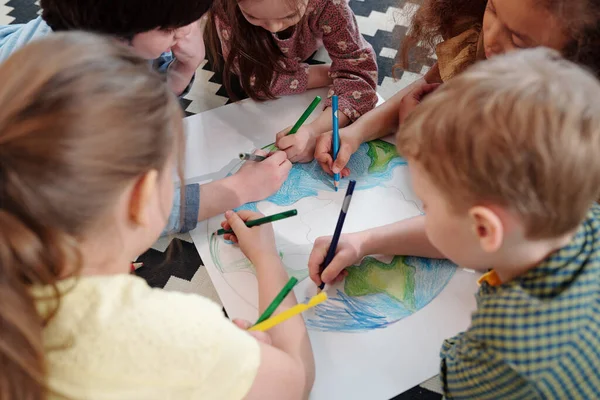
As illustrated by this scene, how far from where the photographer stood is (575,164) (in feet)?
1.32

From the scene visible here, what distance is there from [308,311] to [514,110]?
0.39m

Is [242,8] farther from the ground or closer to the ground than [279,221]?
farther from the ground

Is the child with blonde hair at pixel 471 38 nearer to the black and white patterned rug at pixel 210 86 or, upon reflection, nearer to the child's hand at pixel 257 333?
the black and white patterned rug at pixel 210 86

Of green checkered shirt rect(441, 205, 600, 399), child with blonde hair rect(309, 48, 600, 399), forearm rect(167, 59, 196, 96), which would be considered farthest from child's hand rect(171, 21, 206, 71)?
green checkered shirt rect(441, 205, 600, 399)

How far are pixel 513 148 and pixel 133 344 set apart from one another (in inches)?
13.5

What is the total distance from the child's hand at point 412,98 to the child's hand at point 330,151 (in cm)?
10

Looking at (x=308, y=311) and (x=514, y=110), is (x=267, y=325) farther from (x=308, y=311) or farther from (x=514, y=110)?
(x=514, y=110)

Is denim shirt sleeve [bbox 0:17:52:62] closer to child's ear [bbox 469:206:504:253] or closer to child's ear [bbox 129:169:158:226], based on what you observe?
child's ear [bbox 129:169:158:226]

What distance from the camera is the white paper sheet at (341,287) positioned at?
0.64 metres

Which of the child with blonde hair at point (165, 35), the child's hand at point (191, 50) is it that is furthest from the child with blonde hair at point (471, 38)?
the child's hand at point (191, 50)

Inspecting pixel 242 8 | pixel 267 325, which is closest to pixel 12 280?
pixel 267 325

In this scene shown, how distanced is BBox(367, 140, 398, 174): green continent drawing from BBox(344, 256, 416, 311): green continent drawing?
0.17 metres

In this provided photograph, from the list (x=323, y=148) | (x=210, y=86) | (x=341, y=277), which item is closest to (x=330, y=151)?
(x=323, y=148)

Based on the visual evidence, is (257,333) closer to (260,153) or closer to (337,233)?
(337,233)
